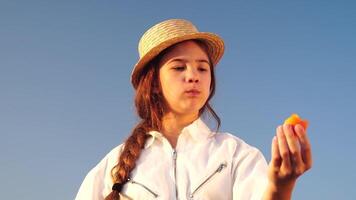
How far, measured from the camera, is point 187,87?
4797 mm

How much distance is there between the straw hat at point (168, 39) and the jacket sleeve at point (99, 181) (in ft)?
2.82

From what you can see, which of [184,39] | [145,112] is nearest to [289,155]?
[184,39]

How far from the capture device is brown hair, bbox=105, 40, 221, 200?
4961 millimetres

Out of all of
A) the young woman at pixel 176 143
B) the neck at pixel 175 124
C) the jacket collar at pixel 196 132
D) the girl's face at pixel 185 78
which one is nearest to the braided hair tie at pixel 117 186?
the young woman at pixel 176 143

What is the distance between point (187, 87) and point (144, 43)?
0.89 meters

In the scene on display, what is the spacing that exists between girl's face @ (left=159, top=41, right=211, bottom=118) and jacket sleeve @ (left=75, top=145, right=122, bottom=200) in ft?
2.50

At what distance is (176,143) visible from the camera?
4.93 meters

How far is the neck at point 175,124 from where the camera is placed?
5027 millimetres

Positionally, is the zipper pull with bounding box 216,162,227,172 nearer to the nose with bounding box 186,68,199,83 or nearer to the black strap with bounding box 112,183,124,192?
the nose with bounding box 186,68,199,83

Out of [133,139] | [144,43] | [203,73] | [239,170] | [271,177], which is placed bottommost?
[271,177]

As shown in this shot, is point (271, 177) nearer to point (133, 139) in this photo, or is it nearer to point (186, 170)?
point (186, 170)

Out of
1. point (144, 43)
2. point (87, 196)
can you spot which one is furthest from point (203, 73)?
point (87, 196)

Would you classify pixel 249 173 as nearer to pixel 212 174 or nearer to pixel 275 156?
pixel 212 174

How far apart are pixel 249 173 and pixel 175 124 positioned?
35.7 inches
